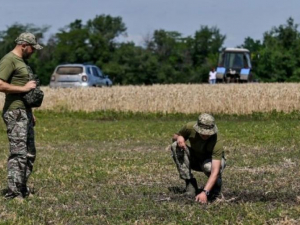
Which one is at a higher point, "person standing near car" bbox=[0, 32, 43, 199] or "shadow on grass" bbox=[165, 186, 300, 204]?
"person standing near car" bbox=[0, 32, 43, 199]

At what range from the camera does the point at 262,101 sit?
2555 centimetres

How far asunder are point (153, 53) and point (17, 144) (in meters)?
78.2

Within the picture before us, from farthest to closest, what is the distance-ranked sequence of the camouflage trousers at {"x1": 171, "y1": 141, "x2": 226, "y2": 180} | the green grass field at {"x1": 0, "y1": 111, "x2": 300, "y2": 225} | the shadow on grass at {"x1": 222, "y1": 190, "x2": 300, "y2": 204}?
the camouflage trousers at {"x1": 171, "y1": 141, "x2": 226, "y2": 180} → the shadow on grass at {"x1": 222, "y1": 190, "x2": 300, "y2": 204} → the green grass field at {"x1": 0, "y1": 111, "x2": 300, "y2": 225}

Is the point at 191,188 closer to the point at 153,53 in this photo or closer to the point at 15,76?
the point at 15,76

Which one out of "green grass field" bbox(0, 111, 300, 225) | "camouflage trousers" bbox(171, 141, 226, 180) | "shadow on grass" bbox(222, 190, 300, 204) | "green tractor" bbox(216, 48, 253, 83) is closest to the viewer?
"green grass field" bbox(0, 111, 300, 225)

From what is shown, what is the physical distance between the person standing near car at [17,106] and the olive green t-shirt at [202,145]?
2028mm

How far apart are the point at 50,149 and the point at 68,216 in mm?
8866

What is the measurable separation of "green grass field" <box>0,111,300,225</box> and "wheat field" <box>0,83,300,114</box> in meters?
5.98

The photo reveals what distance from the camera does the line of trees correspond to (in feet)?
219

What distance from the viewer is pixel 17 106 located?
8.56m

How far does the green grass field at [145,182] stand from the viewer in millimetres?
7520

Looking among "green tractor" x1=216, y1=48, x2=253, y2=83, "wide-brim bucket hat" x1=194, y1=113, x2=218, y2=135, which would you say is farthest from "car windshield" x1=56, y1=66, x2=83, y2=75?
"wide-brim bucket hat" x1=194, y1=113, x2=218, y2=135

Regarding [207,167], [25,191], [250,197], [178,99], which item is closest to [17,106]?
[25,191]

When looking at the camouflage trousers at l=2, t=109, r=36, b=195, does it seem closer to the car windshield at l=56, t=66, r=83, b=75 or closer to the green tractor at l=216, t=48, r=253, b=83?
the car windshield at l=56, t=66, r=83, b=75
